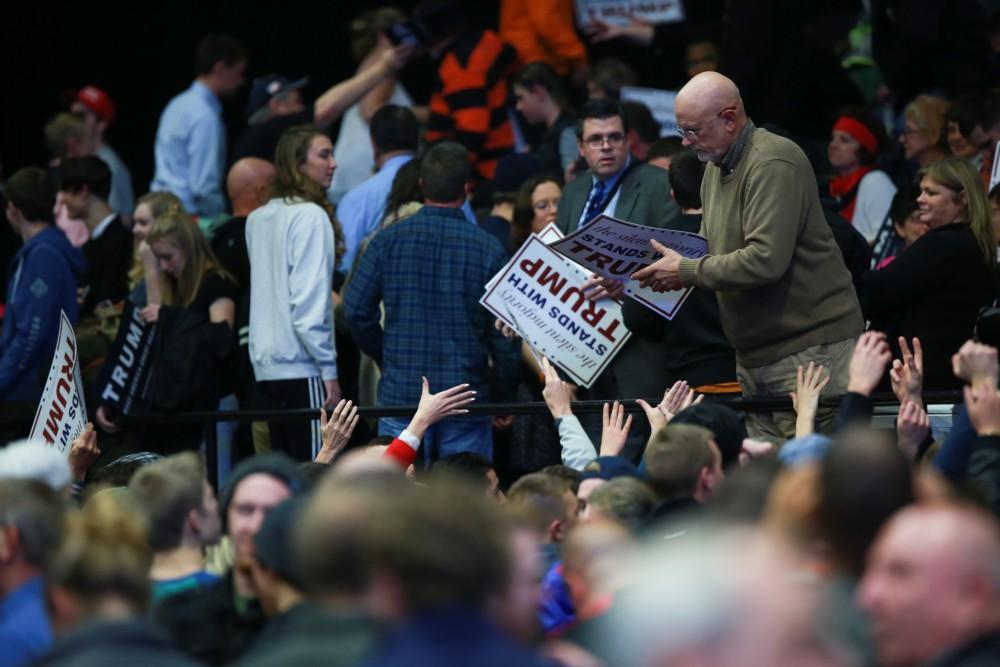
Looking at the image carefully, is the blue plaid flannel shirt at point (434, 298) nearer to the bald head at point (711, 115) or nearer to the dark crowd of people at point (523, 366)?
the dark crowd of people at point (523, 366)

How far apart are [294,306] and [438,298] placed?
76 cm

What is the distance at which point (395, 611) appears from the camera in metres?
3.42

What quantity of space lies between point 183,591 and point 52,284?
4575 mm

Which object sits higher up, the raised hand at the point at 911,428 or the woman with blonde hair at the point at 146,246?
the woman with blonde hair at the point at 146,246

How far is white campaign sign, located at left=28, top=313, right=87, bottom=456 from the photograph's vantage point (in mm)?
7930

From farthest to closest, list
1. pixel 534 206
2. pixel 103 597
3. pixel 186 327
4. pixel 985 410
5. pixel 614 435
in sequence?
pixel 534 206 → pixel 186 327 → pixel 614 435 → pixel 985 410 → pixel 103 597

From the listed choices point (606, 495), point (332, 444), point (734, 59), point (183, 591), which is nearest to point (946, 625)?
point (606, 495)

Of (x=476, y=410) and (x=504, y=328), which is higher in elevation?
(x=504, y=328)

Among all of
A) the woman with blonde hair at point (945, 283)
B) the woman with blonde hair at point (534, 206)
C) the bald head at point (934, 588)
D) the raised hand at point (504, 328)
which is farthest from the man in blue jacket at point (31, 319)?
the bald head at point (934, 588)

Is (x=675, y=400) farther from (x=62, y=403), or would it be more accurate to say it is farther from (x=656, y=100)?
(x=656, y=100)

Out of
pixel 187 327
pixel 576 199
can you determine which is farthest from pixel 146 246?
pixel 576 199

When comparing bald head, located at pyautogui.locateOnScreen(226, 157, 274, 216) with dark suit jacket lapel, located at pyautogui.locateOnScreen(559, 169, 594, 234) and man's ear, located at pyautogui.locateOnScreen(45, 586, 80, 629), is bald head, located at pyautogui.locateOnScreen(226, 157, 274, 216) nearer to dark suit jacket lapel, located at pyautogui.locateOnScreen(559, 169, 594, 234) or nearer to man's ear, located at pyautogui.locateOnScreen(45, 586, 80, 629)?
dark suit jacket lapel, located at pyautogui.locateOnScreen(559, 169, 594, 234)

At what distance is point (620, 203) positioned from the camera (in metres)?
8.39

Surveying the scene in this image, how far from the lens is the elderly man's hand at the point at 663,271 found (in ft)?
23.6
